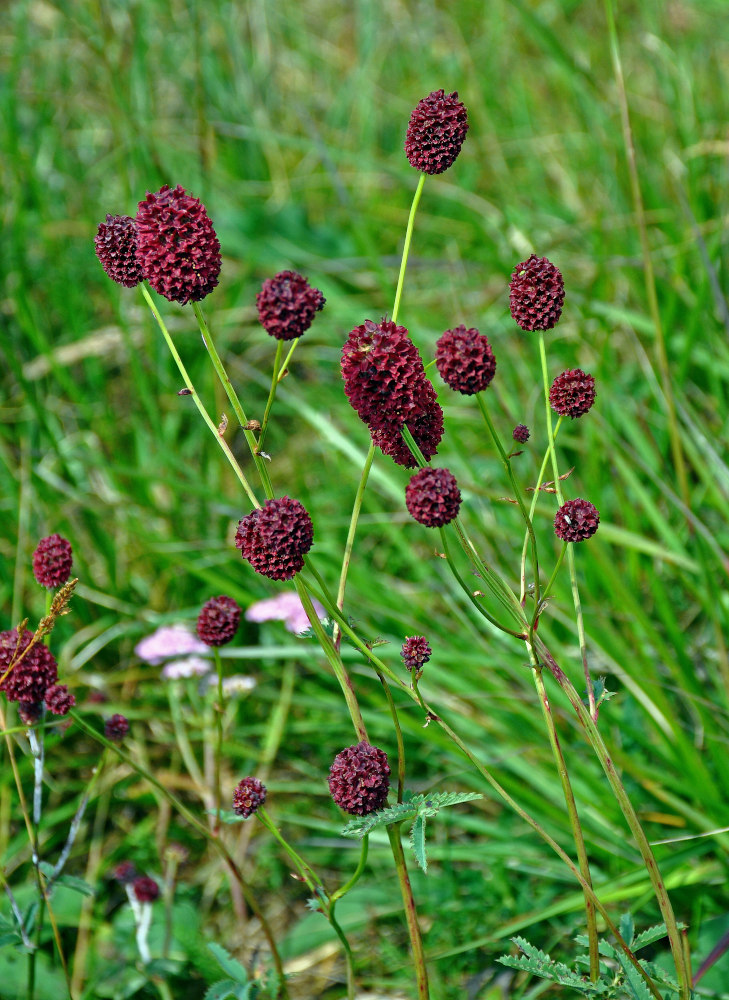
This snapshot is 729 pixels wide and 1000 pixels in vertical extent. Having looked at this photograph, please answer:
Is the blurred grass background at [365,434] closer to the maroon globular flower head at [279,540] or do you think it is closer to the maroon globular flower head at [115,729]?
the maroon globular flower head at [115,729]

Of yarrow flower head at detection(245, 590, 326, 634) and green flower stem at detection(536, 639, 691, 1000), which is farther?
yarrow flower head at detection(245, 590, 326, 634)

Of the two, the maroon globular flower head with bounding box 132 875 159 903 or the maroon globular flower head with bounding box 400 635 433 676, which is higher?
the maroon globular flower head with bounding box 400 635 433 676

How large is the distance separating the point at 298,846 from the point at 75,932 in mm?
642

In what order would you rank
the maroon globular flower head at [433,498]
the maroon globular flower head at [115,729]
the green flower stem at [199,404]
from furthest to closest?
the maroon globular flower head at [115,729] → the green flower stem at [199,404] → the maroon globular flower head at [433,498]

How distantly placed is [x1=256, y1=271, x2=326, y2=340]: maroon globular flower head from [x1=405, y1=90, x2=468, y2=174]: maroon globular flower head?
0.31m

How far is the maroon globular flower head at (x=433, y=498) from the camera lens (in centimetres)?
121

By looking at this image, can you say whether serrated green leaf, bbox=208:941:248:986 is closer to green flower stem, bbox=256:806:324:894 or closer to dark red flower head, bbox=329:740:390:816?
green flower stem, bbox=256:806:324:894

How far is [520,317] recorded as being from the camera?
1426 mm

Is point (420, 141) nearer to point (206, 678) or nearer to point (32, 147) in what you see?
point (206, 678)

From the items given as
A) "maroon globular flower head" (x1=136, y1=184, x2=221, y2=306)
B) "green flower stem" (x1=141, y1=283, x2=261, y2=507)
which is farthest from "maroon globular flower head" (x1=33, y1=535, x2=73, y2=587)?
"maroon globular flower head" (x1=136, y1=184, x2=221, y2=306)

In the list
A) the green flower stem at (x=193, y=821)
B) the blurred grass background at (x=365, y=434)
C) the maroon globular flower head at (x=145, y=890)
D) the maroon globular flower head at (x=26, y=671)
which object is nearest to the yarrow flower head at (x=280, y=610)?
the blurred grass background at (x=365, y=434)

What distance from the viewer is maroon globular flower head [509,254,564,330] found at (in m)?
1.41

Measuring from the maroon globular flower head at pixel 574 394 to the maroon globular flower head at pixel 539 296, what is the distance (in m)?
0.10

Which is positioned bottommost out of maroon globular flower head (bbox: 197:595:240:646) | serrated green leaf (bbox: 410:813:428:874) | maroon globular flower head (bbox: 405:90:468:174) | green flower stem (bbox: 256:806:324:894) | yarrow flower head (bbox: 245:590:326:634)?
yarrow flower head (bbox: 245:590:326:634)
